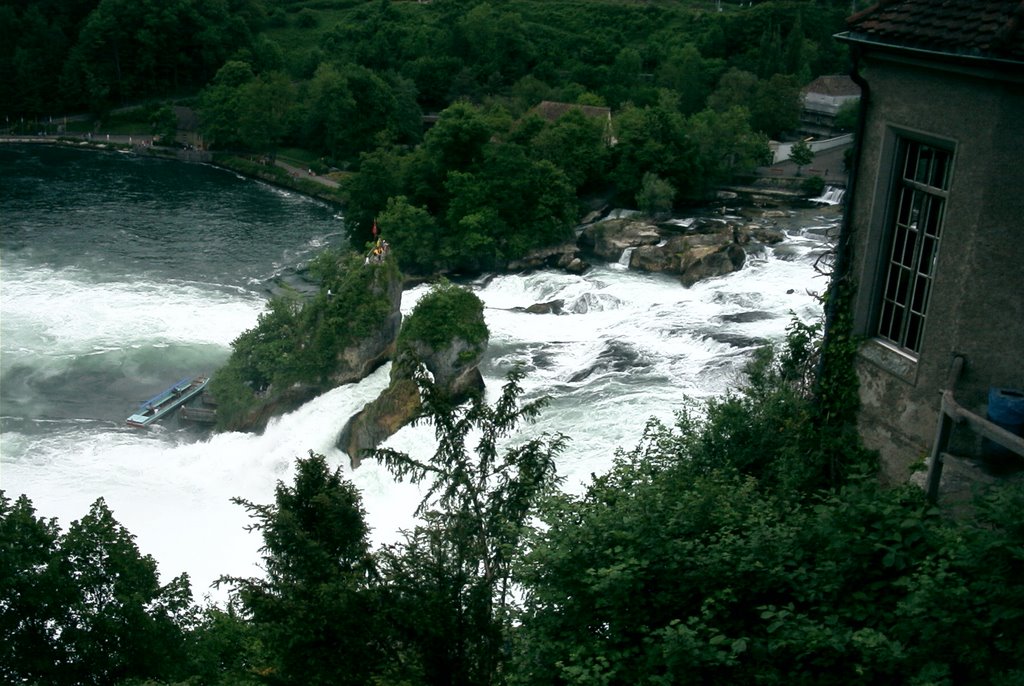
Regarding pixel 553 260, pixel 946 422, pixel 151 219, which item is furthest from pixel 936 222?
pixel 151 219

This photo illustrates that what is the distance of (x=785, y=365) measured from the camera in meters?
10.5

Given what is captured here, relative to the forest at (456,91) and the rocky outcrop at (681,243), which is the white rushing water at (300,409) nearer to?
the rocky outcrop at (681,243)

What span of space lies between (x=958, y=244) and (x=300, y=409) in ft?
61.0

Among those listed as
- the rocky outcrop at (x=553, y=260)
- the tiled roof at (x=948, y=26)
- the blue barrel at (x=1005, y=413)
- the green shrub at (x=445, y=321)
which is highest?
the tiled roof at (x=948, y=26)

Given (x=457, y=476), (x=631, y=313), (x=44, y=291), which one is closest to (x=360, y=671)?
(x=457, y=476)

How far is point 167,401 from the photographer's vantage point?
A: 26.2 m

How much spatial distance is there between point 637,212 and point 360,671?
1260 inches

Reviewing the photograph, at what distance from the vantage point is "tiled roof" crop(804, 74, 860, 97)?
54.2m

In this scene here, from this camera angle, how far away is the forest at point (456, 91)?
36.9 metres

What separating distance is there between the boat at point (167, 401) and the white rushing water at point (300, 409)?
1.60 ft

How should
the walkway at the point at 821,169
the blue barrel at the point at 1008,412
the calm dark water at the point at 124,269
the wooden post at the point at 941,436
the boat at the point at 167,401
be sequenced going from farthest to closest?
the walkway at the point at 821,169, the calm dark water at the point at 124,269, the boat at the point at 167,401, the wooden post at the point at 941,436, the blue barrel at the point at 1008,412

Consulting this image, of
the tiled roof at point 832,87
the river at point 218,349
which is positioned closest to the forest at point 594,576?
the river at point 218,349

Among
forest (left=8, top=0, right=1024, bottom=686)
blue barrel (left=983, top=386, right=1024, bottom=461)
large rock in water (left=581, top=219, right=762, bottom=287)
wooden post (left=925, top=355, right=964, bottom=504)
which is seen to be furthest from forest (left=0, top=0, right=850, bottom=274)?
blue barrel (left=983, top=386, right=1024, bottom=461)

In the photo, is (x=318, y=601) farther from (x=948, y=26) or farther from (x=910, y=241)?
(x=948, y=26)
